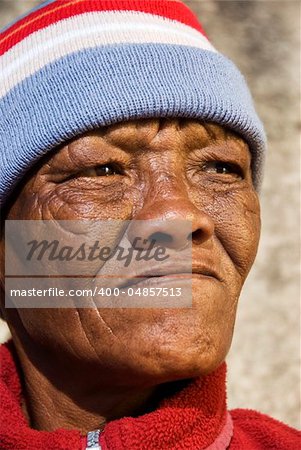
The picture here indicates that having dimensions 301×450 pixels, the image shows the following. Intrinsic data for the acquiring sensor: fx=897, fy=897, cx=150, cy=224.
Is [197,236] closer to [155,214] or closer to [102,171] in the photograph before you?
[155,214]

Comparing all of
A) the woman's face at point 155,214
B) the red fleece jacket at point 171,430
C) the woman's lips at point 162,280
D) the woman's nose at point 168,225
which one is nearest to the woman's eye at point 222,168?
the woman's face at point 155,214

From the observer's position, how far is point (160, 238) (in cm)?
184

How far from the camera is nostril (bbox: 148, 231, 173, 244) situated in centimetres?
184

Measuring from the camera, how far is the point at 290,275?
343 centimetres

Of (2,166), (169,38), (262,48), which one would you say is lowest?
(2,166)

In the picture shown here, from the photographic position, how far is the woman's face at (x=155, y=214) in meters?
1.79

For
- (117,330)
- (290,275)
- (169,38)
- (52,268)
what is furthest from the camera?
(290,275)

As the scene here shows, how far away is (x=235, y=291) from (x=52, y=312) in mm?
407

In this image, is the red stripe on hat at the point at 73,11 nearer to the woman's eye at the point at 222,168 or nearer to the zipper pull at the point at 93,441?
the woman's eye at the point at 222,168

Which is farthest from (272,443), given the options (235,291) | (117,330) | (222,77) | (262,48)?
(262,48)

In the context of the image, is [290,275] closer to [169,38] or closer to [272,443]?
[272,443]

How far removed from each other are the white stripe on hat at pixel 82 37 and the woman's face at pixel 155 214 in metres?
0.23

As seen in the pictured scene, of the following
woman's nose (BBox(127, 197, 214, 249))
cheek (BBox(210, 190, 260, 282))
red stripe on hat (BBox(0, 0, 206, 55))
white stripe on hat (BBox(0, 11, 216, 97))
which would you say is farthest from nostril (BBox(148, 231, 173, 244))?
red stripe on hat (BBox(0, 0, 206, 55))

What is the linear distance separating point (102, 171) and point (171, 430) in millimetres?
578
